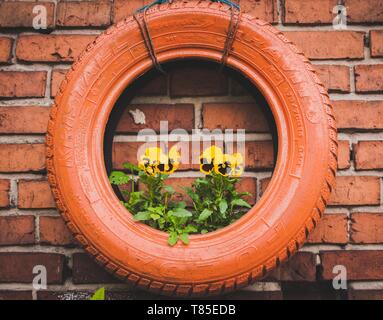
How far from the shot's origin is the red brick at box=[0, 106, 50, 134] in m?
1.09

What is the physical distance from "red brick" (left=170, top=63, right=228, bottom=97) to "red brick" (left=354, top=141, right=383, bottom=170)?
0.40 meters

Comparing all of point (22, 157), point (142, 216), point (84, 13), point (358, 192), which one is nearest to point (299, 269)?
point (358, 192)

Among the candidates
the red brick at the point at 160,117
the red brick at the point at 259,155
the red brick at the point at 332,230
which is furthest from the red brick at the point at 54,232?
the red brick at the point at 332,230

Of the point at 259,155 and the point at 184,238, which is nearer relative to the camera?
the point at 184,238

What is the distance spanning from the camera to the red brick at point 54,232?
109cm

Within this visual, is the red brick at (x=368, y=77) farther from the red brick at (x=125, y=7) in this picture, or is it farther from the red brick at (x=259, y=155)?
the red brick at (x=125, y=7)

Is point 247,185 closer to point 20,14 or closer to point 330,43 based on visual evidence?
point 330,43

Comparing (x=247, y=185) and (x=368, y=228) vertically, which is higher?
(x=247, y=185)

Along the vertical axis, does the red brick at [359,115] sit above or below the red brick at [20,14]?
below

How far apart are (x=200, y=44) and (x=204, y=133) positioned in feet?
0.86

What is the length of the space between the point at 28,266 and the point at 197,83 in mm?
690

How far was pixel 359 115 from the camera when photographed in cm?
108

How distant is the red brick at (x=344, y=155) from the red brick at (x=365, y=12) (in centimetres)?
34
